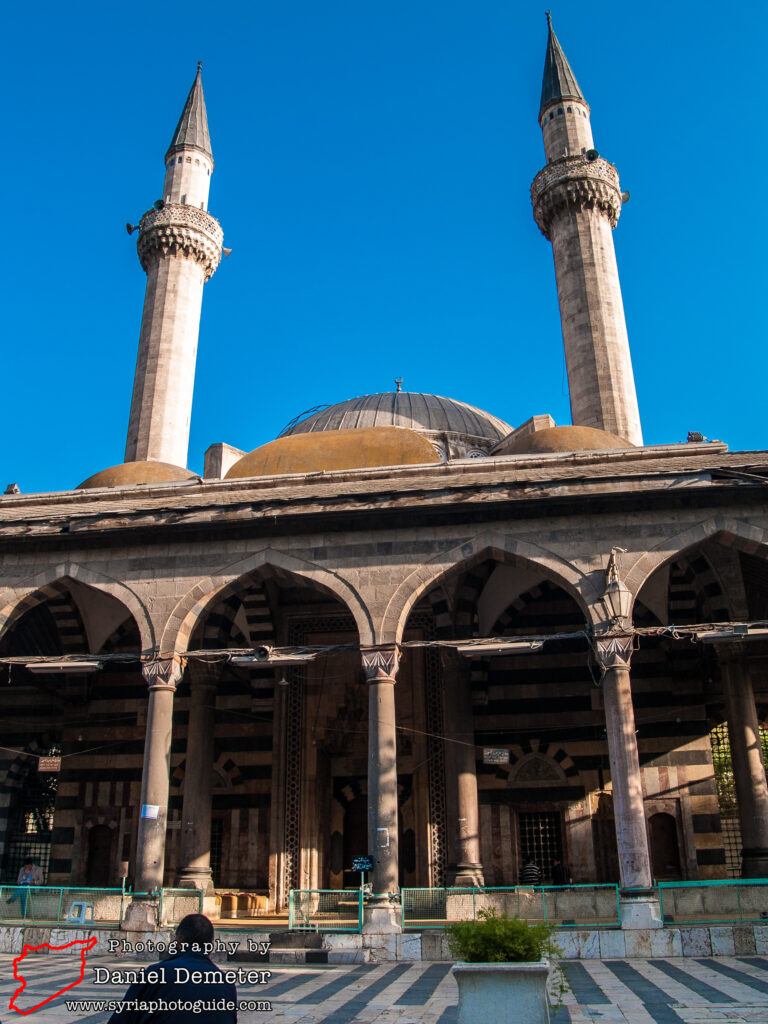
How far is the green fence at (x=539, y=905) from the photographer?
12.1 metres

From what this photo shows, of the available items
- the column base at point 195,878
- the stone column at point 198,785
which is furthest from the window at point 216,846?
the column base at point 195,878

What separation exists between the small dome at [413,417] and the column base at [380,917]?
1587cm

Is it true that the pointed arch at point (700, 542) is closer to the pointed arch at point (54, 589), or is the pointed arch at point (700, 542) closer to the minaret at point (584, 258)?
the pointed arch at point (54, 589)

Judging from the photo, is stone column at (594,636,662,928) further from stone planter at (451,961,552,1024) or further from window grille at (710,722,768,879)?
stone planter at (451,961,552,1024)

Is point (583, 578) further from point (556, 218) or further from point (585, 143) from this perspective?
point (585, 143)

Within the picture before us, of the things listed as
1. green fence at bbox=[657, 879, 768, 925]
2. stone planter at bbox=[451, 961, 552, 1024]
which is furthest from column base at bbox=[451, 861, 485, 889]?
stone planter at bbox=[451, 961, 552, 1024]

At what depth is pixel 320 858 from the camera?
17000 mm

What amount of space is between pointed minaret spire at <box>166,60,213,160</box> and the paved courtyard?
25.5 meters

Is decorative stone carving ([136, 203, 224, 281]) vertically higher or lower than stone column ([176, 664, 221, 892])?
higher

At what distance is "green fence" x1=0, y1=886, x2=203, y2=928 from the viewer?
12695mm

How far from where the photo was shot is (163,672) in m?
13.9

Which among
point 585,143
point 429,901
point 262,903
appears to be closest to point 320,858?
point 262,903

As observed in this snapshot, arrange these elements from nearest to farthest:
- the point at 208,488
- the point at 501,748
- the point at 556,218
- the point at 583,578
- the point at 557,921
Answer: the point at 557,921 → the point at 583,578 → the point at 208,488 → the point at 501,748 → the point at 556,218

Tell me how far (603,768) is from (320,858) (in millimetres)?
5632
